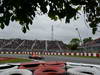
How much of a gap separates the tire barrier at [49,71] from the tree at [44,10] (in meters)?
1.03

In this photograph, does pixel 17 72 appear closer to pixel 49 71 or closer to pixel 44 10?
pixel 49 71

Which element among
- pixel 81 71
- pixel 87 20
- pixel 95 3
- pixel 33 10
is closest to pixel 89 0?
pixel 95 3

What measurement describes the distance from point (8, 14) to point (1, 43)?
92582mm

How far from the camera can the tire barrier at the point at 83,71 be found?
3.89 m

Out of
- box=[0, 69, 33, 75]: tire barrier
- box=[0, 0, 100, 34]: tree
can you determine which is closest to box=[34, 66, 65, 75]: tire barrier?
box=[0, 69, 33, 75]: tire barrier

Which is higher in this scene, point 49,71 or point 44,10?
point 44,10

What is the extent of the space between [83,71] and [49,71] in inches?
21.5

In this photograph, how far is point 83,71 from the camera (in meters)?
3.97

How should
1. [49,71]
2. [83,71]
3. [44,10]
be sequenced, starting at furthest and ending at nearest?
[49,71] → [83,71] → [44,10]

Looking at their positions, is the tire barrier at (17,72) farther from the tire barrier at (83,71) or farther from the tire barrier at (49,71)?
the tire barrier at (83,71)

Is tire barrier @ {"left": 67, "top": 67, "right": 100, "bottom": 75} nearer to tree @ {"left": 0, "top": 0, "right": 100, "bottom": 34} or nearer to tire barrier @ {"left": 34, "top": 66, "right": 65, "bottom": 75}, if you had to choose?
tire barrier @ {"left": 34, "top": 66, "right": 65, "bottom": 75}

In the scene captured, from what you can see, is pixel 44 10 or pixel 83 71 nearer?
pixel 44 10

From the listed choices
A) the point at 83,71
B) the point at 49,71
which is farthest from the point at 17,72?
the point at 83,71

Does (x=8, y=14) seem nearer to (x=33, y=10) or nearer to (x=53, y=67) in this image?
(x=33, y=10)
